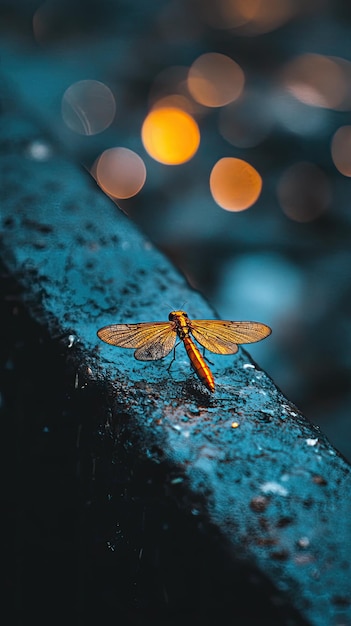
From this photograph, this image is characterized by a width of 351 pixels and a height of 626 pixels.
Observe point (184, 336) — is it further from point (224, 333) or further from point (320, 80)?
point (320, 80)

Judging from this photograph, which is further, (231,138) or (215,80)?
(215,80)

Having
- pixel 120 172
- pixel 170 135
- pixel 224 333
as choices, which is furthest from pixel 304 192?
pixel 224 333

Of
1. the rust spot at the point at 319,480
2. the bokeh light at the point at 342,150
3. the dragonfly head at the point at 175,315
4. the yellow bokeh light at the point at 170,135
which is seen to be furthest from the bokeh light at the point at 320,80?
the rust spot at the point at 319,480

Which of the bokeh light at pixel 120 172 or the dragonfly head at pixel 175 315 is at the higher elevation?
the bokeh light at pixel 120 172

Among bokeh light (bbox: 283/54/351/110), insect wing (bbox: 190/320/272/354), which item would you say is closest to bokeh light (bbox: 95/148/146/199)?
bokeh light (bbox: 283/54/351/110)

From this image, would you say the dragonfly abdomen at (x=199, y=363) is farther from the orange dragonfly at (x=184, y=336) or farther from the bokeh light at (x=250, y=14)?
the bokeh light at (x=250, y=14)

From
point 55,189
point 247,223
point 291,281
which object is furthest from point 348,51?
→ point 55,189
